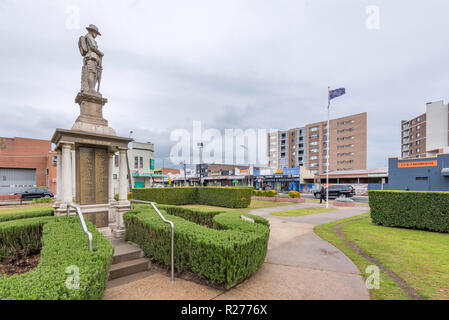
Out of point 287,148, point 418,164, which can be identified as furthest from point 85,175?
point 287,148

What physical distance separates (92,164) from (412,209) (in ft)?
41.5

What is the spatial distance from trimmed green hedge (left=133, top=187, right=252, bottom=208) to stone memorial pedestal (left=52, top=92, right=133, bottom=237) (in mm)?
10740

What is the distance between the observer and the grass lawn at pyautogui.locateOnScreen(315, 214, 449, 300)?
3891 mm

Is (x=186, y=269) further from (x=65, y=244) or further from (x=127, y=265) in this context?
(x=65, y=244)

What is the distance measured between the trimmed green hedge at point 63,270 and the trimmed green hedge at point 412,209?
36.6 ft

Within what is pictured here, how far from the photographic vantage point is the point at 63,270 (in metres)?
2.73

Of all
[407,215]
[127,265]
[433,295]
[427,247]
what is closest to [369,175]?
[407,215]

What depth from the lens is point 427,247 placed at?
21.1ft

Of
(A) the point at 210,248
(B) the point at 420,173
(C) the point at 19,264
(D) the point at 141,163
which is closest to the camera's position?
(A) the point at 210,248

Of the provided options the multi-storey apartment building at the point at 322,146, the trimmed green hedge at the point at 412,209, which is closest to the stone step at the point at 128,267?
the trimmed green hedge at the point at 412,209

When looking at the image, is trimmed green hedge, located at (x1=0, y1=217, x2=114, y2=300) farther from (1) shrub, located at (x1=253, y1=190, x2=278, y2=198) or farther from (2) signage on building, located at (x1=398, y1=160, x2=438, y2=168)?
(2) signage on building, located at (x1=398, y1=160, x2=438, y2=168)

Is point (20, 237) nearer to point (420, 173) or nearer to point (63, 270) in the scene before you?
point (63, 270)

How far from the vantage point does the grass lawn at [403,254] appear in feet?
12.8

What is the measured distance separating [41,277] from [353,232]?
9.60m
